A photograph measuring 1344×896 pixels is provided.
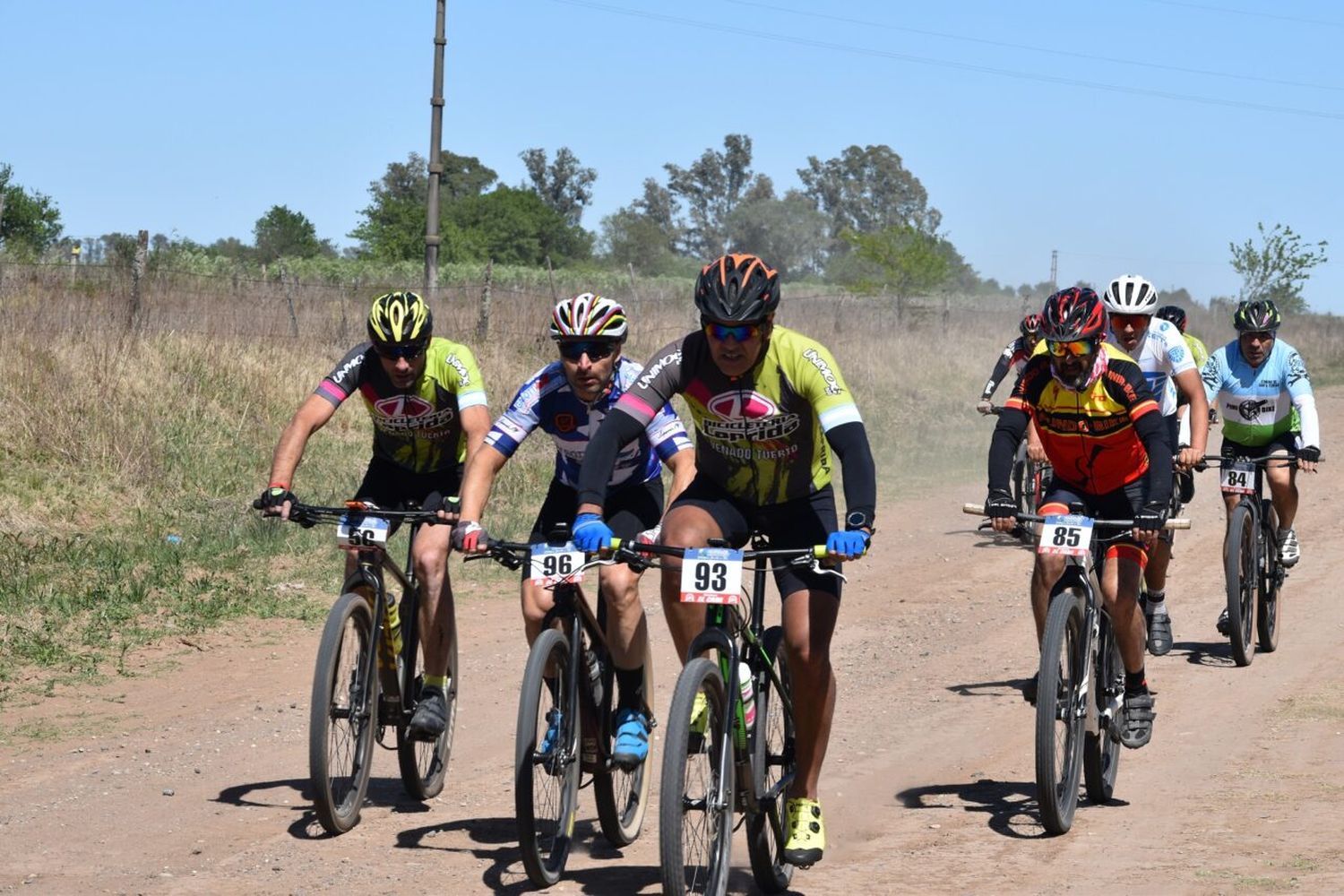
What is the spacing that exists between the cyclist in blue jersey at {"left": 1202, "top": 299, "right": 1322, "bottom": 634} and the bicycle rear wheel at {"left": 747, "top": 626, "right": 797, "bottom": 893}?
583cm

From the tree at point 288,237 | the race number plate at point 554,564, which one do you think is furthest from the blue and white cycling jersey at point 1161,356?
the tree at point 288,237

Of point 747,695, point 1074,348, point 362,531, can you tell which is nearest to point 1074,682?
point 1074,348

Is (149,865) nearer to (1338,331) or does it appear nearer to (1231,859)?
(1231,859)

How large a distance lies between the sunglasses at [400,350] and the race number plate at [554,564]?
1613 millimetres

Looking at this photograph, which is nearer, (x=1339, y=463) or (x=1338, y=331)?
(x=1339, y=463)

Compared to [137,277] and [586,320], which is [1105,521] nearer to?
[586,320]

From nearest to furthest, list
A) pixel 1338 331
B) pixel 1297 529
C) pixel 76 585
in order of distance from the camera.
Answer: pixel 76 585 → pixel 1297 529 → pixel 1338 331

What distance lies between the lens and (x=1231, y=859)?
6129 millimetres

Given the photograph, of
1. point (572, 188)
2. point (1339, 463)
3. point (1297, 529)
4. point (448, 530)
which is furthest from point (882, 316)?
point (572, 188)

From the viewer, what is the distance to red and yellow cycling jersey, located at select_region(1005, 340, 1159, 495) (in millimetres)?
7480

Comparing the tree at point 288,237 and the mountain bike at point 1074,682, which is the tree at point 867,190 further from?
the mountain bike at point 1074,682

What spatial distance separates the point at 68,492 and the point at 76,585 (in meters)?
2.31

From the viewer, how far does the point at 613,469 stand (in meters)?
6.08

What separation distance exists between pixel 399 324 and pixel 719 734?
2.60 m
